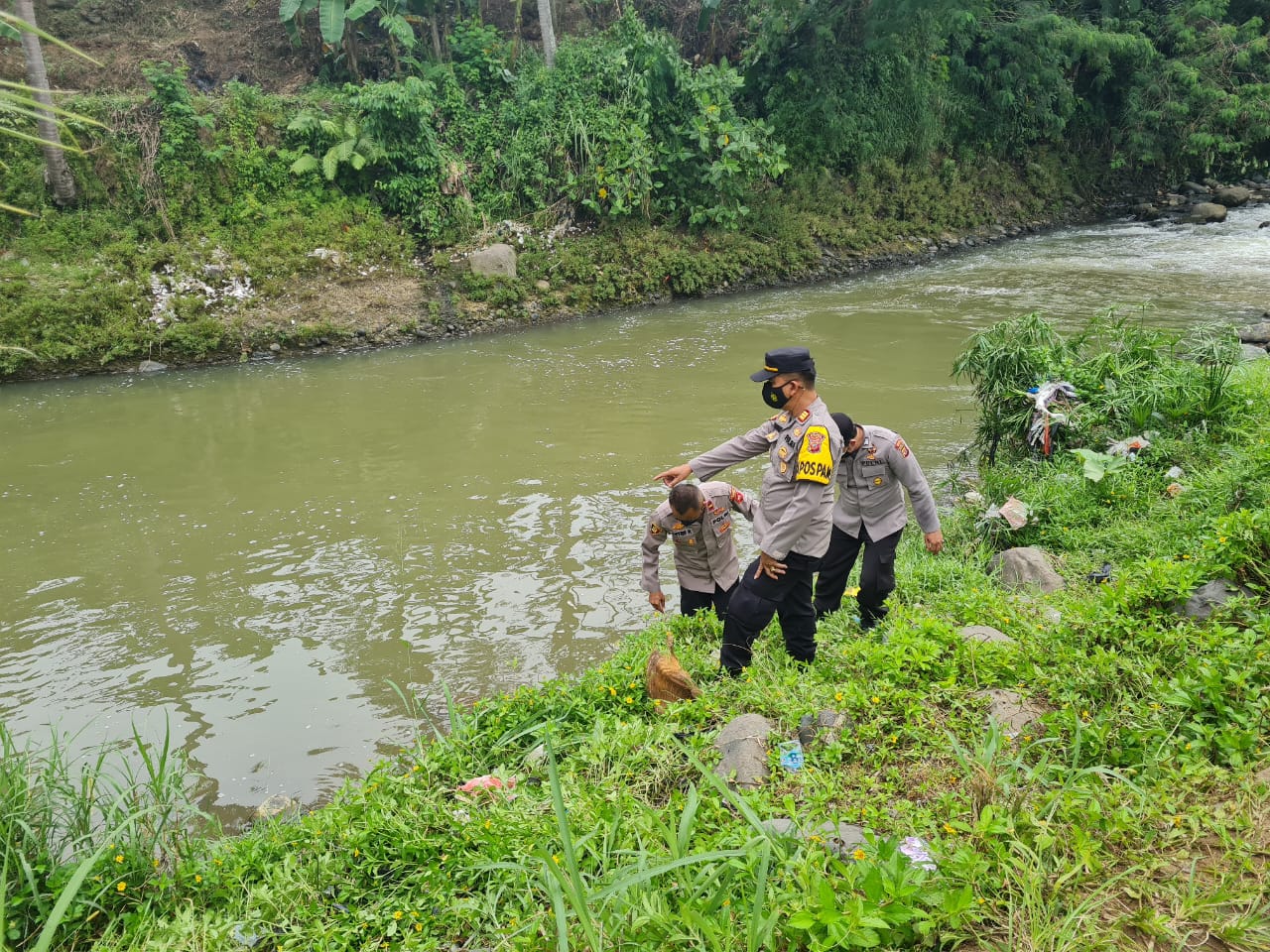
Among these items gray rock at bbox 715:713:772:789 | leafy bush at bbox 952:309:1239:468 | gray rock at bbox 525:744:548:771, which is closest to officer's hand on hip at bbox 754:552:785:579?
gray rock at bbox 715:713:772:789

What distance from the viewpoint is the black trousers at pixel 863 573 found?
16.4ft

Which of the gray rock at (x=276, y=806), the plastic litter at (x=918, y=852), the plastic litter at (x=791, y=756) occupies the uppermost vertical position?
the plastic litter at (x=918, y=852)

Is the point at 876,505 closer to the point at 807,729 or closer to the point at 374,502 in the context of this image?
the point at 807,729

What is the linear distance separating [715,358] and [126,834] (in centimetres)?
1030

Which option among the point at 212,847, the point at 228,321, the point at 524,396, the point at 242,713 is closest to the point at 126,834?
the point at 212,847

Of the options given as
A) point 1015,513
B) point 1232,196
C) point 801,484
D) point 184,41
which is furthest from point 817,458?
point 1232,196

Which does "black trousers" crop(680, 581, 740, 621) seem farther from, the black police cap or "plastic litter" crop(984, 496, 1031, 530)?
"plastic litter" crop(984, 496, 1031, 530)

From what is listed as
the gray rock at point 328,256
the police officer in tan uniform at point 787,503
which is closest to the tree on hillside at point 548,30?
the gray rock at point 328,256

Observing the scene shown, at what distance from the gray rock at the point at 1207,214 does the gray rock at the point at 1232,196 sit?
59.8 inches

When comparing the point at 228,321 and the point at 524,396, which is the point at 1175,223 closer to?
the point at 524,396

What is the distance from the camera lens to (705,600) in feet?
17.9

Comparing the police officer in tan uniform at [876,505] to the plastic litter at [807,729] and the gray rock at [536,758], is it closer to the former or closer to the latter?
the plastic litter at [807,729]

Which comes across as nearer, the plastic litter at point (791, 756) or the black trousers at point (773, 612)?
the plastic litter at point (791, 756)

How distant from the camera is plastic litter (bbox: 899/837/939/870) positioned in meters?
2.61
